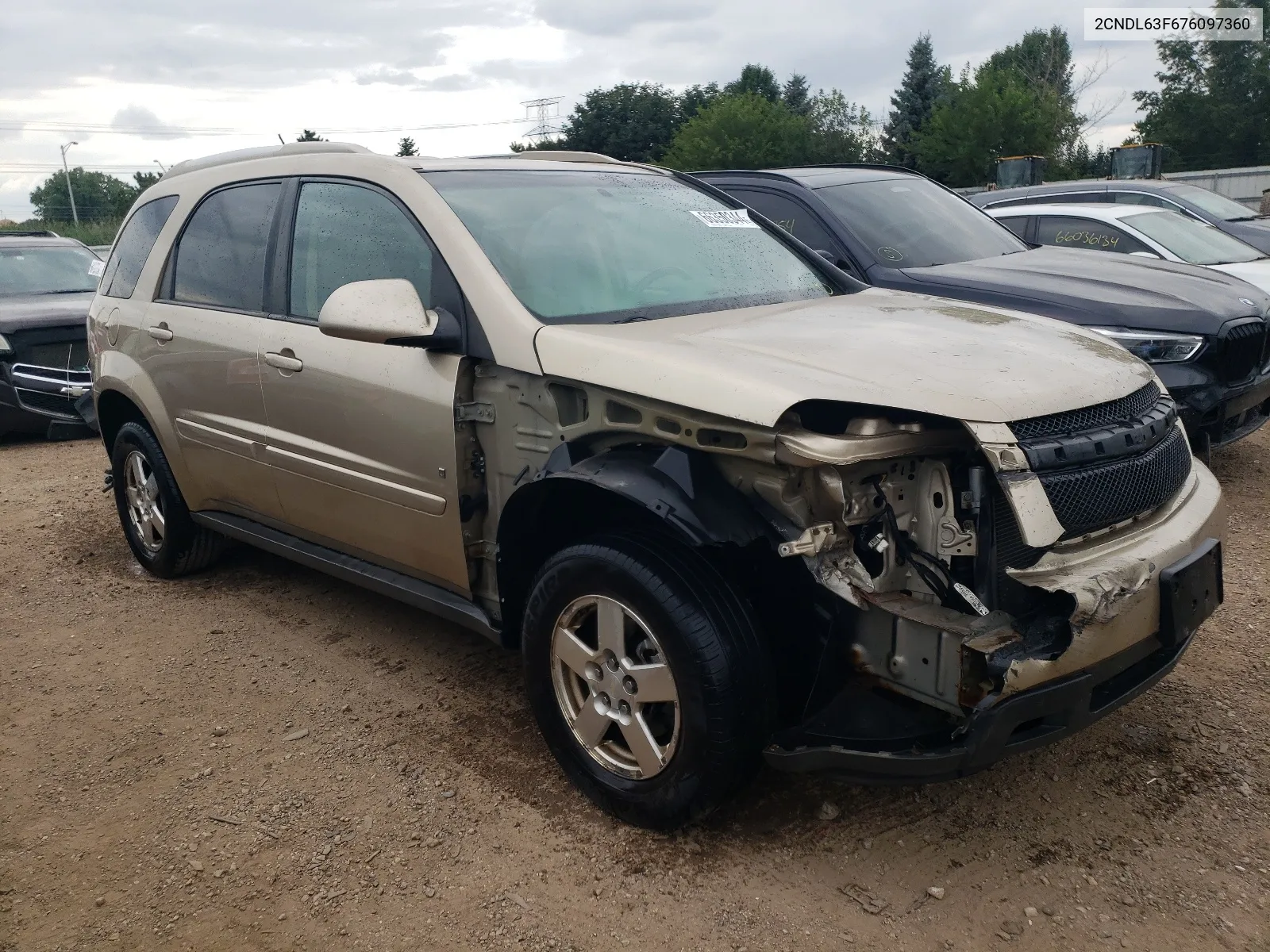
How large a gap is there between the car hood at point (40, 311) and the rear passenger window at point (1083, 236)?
7.74 metres

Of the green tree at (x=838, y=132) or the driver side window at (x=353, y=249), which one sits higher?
the green tree at (x=838, y=132)

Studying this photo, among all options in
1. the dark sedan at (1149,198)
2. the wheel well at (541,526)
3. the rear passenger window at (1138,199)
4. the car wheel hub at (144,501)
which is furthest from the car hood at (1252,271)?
the car wheel hub at (144,501)

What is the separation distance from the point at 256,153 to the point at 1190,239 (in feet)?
22.9

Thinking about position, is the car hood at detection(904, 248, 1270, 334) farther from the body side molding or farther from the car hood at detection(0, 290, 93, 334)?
the car hood at detection(0, 290, 93, 334)

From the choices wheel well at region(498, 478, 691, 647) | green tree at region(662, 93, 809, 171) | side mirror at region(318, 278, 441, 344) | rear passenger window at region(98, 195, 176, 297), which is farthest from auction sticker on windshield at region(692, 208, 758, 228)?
green tree at region(662, 93, 809, 171)

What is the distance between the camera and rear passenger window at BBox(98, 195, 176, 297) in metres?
4.77

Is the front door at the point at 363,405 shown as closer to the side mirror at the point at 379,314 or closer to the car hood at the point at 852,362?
the side mirror at the point at 379,314

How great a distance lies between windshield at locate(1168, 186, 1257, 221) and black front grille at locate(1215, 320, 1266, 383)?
5564mm

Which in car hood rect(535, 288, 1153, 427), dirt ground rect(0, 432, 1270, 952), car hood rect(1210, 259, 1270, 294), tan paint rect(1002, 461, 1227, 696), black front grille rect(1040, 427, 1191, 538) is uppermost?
car hood rect(535, 288, 1153, 427)

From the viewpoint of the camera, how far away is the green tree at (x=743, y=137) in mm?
54531

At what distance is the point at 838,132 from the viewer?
5762 centimetres

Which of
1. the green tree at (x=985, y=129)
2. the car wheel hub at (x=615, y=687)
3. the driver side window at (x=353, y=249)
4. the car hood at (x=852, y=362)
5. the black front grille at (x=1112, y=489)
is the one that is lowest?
the car wheel hub at (x=615, y=687)

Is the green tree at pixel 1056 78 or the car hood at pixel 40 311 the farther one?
the green tree at pixel 1056 78

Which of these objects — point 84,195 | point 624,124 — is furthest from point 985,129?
point 84,195
